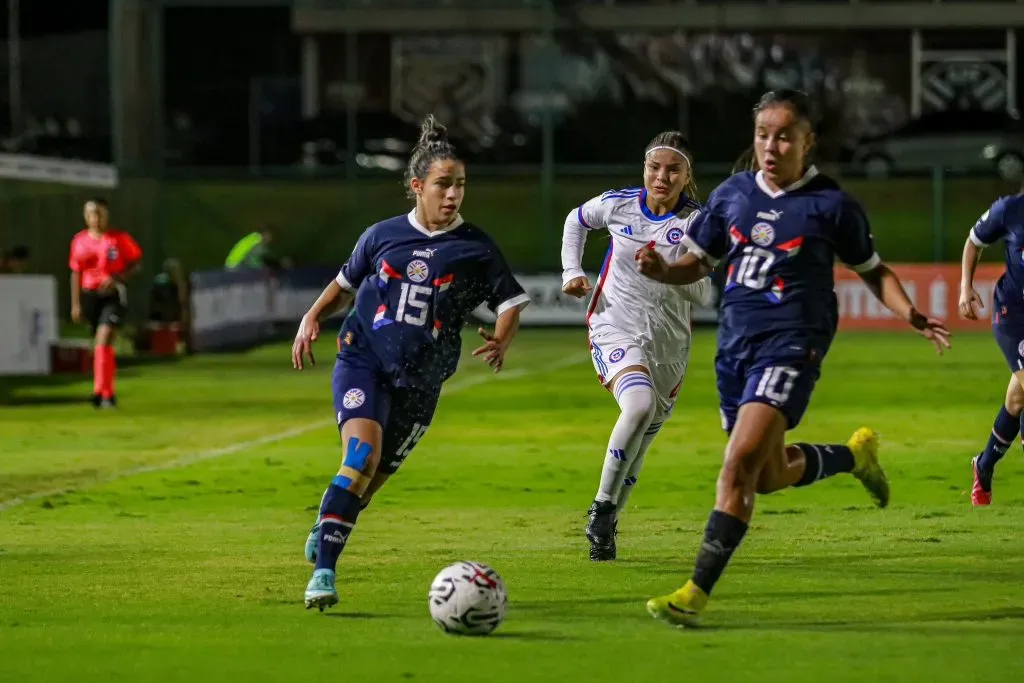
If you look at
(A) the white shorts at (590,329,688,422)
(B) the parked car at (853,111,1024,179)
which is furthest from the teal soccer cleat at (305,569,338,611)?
(B) the parked car at (853,111,1024,179)

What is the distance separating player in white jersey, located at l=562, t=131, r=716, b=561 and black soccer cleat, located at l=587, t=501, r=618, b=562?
0.03ft

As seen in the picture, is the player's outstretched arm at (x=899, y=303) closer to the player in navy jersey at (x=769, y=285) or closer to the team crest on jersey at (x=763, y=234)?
the player in navy jersey at (x=769, y=285)

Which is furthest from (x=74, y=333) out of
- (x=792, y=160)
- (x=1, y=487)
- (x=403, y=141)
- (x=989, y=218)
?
(x=792, y=160)

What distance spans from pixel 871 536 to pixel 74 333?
26.6 metres

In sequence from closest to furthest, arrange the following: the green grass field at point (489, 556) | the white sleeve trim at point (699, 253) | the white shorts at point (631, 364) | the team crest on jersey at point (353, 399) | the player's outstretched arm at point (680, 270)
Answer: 1. the green grass field at point (489, 556)
2. the player's outstretched arm at point (680, 270)
3. the white sleeve trim at point (699, 253)
4. the team crest on jersey at point (353, 399)
5. the white shorts at point (631, 364)

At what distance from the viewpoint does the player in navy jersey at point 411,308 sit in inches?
351

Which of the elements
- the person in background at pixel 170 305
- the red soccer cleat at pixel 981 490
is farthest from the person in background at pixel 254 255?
the red soccer cleat at pixel 981 490

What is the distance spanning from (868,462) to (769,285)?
2175mm

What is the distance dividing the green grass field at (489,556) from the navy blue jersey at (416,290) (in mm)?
1054

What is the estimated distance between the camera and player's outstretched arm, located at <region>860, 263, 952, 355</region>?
8180 mm

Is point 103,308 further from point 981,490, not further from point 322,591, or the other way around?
point 322,591

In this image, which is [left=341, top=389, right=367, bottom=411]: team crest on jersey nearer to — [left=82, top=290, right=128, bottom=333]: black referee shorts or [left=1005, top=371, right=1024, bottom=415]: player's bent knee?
[left=1005, top=371, right=1024, bottom=415]: player's bent knee

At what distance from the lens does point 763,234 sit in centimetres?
830

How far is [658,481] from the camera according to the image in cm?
1402
